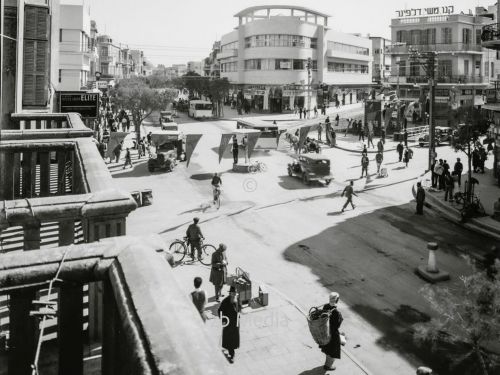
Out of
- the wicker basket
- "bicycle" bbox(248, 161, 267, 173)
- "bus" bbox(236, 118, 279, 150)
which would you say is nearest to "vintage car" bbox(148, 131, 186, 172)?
"bicycle" bbox(248, 161, 267, 173)

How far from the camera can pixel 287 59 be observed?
2793 inches

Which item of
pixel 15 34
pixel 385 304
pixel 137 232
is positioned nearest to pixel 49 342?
pixel 385 304

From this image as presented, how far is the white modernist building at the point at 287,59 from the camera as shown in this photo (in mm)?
70875

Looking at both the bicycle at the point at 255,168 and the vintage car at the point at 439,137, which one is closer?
the bicycle at the point at 255,168

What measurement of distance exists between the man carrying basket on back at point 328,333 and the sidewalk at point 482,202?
12.2m

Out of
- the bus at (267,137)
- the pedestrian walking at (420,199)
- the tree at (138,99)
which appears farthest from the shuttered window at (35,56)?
the tree at (138,99)

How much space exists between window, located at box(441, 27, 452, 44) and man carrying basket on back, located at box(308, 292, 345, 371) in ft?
201

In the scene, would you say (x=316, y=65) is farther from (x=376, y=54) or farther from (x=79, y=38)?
(x=376, y=54)

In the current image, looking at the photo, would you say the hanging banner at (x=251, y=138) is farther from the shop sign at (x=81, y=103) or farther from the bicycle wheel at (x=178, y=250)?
the bicycle wheel at (x=178, y=250)

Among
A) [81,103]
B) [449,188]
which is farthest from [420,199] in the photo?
[81,103]

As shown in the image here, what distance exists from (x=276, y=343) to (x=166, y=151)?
23.0 m

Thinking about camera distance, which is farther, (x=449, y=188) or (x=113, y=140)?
(x=113, y=140)

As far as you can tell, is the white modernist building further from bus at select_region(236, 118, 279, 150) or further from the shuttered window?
the shuttered window

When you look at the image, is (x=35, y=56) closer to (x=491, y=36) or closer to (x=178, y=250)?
(x=178, y=250)
